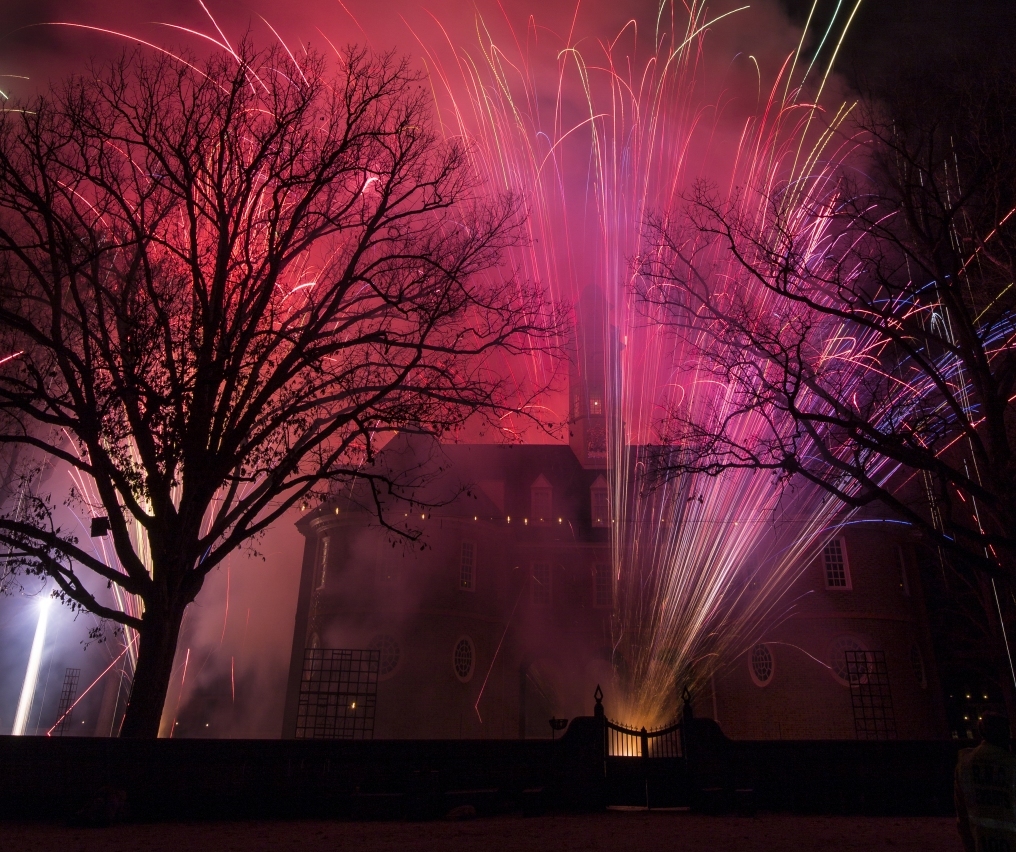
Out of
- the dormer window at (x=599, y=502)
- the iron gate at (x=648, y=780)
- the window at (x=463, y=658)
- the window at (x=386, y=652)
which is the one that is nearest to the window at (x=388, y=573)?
the window at (x=386, y=652)

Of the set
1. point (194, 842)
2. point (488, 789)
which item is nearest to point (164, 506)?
point (194, 842)

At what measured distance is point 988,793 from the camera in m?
5.22

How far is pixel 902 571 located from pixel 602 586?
1166 centimetres

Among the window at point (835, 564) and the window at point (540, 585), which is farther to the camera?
the window at point (540, 585)

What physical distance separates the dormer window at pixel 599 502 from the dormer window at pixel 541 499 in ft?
5.86

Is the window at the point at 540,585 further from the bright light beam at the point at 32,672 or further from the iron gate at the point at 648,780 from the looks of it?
the bright light beam at the point at 32,672

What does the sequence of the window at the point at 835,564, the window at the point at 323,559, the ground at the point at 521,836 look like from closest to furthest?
the ground at the point at 521,836, the window at the point at 835,564, the window at the point at 323,559

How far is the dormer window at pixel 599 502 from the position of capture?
3078cm

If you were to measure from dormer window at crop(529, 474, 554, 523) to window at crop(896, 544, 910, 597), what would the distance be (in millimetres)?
13750

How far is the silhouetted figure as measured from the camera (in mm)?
5113

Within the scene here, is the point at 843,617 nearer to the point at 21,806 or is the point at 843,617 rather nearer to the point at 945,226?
the point at 945,226

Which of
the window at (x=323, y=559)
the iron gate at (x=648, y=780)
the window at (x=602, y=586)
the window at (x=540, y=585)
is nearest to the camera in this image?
the iron gate at (x=648, y=780)

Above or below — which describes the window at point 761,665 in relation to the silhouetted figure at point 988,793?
above

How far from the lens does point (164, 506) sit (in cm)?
1084
